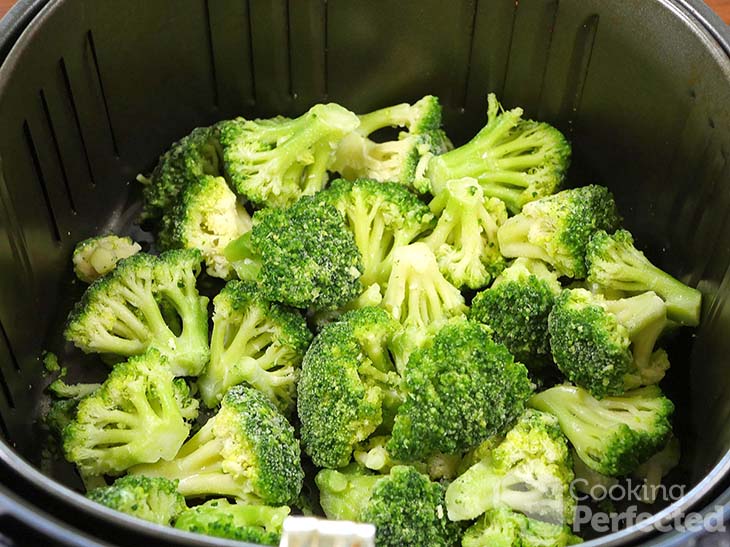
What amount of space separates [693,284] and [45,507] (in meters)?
0.93

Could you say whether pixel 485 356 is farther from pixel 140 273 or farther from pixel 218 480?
pixel 140 273

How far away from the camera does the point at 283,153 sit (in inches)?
54.4

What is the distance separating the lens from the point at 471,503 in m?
1.05

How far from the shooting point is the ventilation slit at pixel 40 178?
3.93ft

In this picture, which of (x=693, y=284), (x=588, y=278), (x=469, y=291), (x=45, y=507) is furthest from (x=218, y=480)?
(x=693, y=284)

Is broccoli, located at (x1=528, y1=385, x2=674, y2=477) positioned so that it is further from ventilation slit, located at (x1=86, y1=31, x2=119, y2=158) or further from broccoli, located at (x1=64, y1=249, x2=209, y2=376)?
ventilation slit, located at (x1=86, y1=31, x2=119, y2=158)

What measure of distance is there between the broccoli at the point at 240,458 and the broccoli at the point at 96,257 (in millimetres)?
333

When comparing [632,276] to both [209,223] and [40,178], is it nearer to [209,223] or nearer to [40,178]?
[209,223]

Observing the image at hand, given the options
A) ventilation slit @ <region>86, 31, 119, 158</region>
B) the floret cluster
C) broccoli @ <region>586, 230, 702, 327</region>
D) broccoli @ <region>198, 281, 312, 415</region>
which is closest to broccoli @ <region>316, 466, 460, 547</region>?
the floret cluster

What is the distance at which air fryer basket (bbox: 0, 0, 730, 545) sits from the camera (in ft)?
3.89

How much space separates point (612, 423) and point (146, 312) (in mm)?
682

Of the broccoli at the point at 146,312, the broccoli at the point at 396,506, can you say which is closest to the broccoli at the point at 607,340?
the broccoli at the point at 396,506

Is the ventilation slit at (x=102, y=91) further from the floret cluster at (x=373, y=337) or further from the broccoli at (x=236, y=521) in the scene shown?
the broccoli at (x=236, y=521)

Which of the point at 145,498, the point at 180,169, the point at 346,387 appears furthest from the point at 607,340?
the point at 180,169
